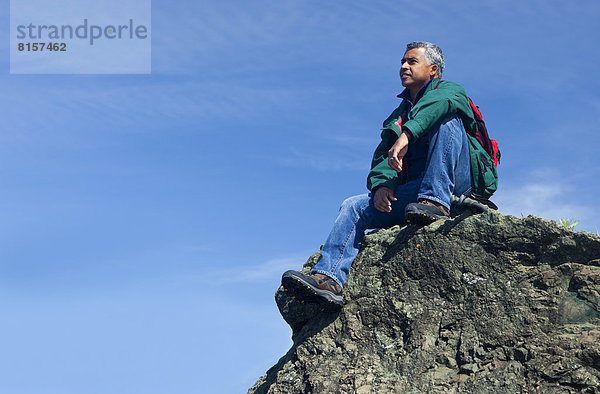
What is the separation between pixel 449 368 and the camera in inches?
210

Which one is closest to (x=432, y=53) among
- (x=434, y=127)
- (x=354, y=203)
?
(x=434, y=127)

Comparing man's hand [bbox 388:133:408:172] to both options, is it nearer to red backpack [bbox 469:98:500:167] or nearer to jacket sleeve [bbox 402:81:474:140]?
jacket sleeve [bbox 402:81:474:140]

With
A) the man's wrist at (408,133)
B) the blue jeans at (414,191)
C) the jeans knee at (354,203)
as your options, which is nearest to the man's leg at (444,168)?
the blue jeans at (414,191)

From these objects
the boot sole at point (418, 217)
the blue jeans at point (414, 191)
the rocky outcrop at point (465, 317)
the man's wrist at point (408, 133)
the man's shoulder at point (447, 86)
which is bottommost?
the rocky outcrop at point (465, 317)

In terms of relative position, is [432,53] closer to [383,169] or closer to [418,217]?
[383,169]

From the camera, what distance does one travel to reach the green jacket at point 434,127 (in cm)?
618

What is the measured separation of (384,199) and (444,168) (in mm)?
712

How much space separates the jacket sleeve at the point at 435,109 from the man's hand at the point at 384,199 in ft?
2.32

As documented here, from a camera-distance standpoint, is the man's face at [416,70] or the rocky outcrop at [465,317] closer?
the rocky outcrop at [465,317]

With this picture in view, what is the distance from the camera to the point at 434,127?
6301 millimetres

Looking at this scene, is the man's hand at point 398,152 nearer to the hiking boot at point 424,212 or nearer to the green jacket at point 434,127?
the green jacket at point 434,127

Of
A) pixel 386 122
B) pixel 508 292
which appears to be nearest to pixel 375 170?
pixel 386 122

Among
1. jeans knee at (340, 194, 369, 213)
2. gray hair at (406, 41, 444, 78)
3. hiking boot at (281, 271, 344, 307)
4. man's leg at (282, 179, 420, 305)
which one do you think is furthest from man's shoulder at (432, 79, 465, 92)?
hiking boot at (281, 271, 344, 307)

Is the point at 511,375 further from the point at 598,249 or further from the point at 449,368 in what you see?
the point at 598,249
